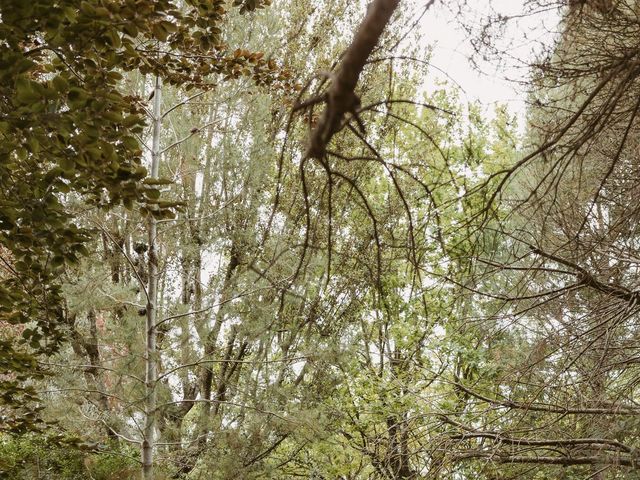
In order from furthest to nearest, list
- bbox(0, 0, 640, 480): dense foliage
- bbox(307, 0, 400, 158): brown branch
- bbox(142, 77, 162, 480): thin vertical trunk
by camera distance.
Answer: bbox(142, 77, 162, 480): thin vertical trunk, bbox(0, 0, 640, 480): dense foliage, bbox(307, 0, 400, 158): brown branch

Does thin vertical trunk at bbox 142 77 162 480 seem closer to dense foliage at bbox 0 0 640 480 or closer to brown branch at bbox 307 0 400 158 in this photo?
dense foliage at bbox 0 0 640 480

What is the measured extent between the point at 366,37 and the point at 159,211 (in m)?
2.03

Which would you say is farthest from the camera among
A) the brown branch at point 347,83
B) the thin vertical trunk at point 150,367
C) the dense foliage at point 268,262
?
the thin vertical trunk at point 150,367

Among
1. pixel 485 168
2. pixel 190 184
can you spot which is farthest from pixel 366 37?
pixel 485 168

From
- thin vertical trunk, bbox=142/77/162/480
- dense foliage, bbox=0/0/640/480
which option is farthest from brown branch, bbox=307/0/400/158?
thin vertical trunk, bbox=142/77/162/480

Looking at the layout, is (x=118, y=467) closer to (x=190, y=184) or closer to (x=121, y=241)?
(x=121, y=241)

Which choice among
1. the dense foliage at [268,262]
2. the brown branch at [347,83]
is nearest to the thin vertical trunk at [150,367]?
the dense foliage at [268,262]

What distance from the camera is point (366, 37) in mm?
807

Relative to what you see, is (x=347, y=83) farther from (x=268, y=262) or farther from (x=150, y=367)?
(x=150, y=367)

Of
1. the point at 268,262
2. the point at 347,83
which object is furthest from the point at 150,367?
the point at 347,83

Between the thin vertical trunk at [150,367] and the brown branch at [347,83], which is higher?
the thin vertical trunk at [150,367]

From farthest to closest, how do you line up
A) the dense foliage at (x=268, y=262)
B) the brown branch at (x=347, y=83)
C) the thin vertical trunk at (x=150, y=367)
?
the thin vertical trunk at (x=150, y=367), the dense foliage at (x=268, y=262), the brown branch at (x=347, y=83)

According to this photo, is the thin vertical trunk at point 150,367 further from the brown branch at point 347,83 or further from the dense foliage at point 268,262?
the brown branch at point 347,83

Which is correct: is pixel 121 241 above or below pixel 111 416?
above
